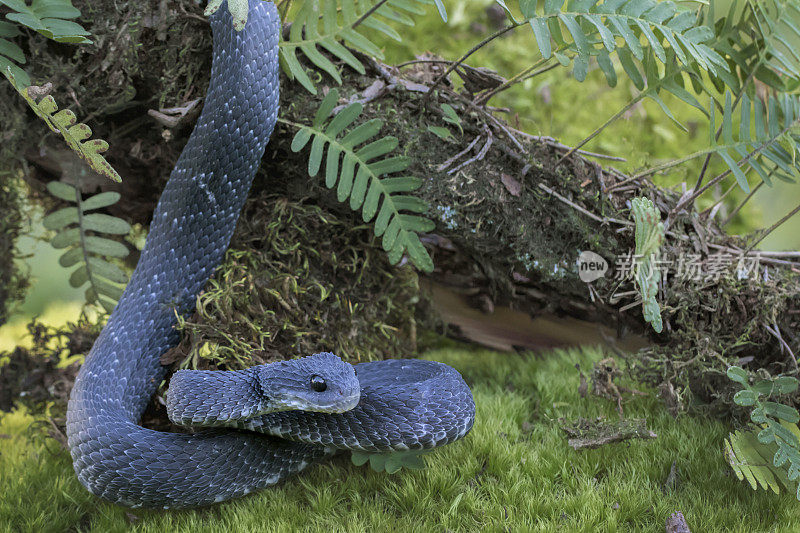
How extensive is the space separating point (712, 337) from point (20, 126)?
178 inches

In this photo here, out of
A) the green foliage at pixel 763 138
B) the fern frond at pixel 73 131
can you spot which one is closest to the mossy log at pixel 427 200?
the green foliage at pixel 763 138

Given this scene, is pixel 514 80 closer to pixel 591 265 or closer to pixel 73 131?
pixel 591 265

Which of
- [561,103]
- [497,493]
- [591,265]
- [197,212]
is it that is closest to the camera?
[497,493]

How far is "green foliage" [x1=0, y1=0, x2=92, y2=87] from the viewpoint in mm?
2973

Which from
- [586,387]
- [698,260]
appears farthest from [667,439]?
[698,260]

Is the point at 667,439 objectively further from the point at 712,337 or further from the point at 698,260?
the point at 698,260

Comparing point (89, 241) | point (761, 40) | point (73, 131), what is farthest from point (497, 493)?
point (761, 40)

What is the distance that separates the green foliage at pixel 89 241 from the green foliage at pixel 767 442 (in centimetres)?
376

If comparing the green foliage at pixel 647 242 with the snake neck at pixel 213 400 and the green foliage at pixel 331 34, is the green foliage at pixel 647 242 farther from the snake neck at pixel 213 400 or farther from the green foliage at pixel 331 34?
the snake neck at pixel 213 400

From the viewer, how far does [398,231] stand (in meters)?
3.52

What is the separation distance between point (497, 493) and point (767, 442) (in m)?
1.34

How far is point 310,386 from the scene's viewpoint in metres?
2.79

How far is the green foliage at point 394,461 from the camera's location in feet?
10.1

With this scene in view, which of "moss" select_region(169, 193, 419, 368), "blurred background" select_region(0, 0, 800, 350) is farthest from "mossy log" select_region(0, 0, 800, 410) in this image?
"blurred background" select_region(0, 0, 800, 350)
